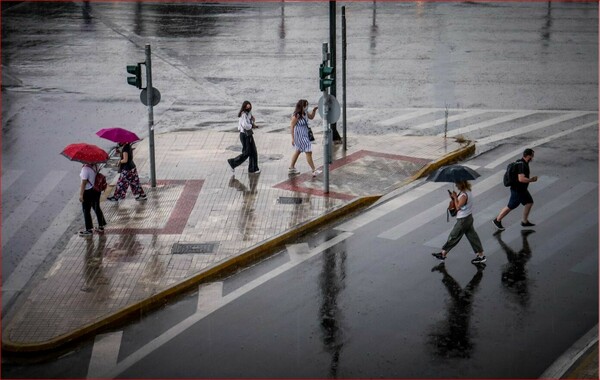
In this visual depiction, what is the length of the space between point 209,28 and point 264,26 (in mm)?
2110

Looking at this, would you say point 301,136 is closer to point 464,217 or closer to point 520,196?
point 520,196

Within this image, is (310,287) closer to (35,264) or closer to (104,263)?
(104,263)

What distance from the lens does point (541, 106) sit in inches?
1059

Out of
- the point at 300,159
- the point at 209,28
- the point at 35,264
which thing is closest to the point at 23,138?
the point at 300,159

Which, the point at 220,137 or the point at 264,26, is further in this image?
the point at 264,26

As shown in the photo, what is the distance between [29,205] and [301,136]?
17.9 feet

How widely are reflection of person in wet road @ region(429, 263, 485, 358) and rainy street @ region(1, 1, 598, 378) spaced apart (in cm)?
3

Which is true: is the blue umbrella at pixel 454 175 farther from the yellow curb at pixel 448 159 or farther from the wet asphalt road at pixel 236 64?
the wet asphalt road at pixel 236 64

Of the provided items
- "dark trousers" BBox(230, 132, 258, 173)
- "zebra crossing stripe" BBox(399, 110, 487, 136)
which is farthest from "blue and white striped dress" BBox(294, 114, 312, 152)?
"zebra crossing stripe" BBox(399, 110, 487, 136)

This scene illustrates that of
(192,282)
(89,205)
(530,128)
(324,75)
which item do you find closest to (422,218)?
(324,75)

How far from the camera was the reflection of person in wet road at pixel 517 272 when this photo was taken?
1484cm

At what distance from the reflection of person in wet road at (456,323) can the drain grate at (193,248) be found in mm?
3672

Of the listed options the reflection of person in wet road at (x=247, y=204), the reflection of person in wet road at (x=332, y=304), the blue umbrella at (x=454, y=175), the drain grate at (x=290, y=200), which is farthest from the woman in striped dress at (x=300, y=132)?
the blue umbrella at (x=454, y=175)

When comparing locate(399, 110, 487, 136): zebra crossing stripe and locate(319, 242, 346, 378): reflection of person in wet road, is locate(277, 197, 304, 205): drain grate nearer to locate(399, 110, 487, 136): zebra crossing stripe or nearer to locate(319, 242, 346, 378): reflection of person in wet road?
locate(319, 242, 346, 378): reflection of person in wet road
